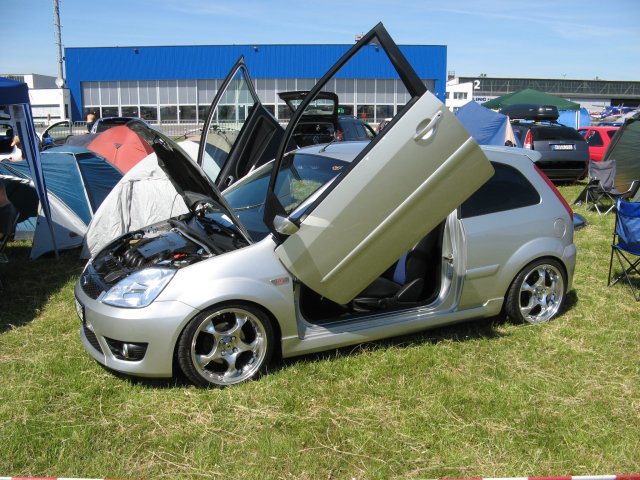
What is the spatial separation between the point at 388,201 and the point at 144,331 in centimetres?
168

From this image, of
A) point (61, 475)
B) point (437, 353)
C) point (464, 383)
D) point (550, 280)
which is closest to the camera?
point (61, 475)

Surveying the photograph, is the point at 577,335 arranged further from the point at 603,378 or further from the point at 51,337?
the point at 51,337

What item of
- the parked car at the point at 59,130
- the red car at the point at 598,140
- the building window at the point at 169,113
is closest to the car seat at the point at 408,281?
the red car at the point at 598,140

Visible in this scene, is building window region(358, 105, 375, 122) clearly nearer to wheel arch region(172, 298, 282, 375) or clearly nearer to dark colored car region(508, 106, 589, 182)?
dark colored car region(508, 106, 589, 182)

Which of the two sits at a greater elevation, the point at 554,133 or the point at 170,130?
the point at 554,133

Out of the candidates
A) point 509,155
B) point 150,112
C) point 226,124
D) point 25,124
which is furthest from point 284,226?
point 150,112

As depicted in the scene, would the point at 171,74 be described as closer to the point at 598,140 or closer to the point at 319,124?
the point at 319,124

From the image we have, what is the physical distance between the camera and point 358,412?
11.4 ft

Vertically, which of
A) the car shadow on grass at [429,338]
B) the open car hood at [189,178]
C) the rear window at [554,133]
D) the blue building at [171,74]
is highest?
the blue building at [171,74]

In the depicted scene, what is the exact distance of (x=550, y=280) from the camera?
489cm

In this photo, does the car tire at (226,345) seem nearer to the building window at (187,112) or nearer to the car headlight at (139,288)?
the car headlight at (139,288)

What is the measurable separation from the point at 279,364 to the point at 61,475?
158 centimetres

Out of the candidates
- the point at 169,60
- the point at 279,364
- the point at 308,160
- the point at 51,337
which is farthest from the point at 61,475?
the point at 169,60

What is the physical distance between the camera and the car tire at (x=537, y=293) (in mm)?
4672
